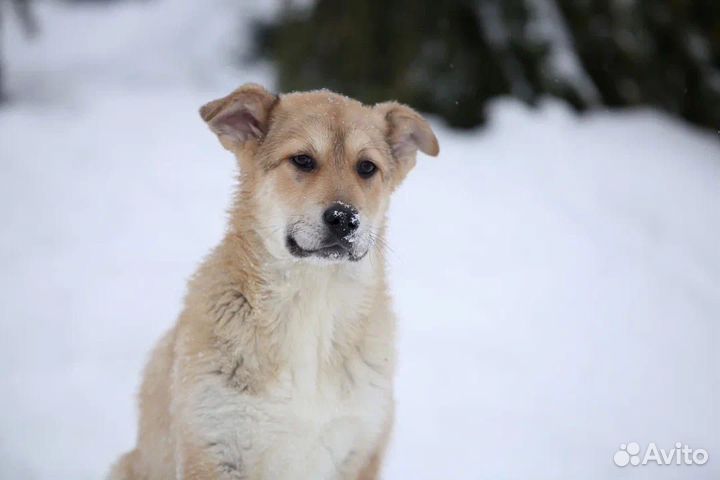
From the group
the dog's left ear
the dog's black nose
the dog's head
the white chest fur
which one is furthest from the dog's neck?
the dog's left ear

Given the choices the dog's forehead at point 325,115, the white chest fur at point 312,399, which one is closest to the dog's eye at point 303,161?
the dog's forehead at point 325,115

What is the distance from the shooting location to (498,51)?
1162 centimetres

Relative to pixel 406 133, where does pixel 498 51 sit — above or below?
above

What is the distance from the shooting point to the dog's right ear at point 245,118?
14.1 ft

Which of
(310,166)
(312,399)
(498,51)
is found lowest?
(312,399)

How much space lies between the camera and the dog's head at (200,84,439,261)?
4.02m

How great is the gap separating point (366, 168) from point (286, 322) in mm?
1017

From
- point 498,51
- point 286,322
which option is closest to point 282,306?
point 286,322

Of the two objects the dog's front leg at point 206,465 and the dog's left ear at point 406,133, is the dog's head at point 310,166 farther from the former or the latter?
the dog's front leg at point 206,465

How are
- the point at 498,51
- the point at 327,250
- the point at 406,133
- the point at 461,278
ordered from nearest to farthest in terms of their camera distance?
the point at 327,250 < the point at 406,133 < the point at 461,278 < the point at 498,51

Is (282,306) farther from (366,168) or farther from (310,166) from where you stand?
(366,168)

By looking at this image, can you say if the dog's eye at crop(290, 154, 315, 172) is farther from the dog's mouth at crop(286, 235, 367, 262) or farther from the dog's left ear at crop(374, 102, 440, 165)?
the dog's left ear at crop(374, 102, 440, 165)

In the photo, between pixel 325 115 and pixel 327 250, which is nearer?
pixel 327 250

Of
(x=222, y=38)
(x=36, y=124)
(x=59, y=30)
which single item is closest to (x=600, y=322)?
(x=36, y=124)
